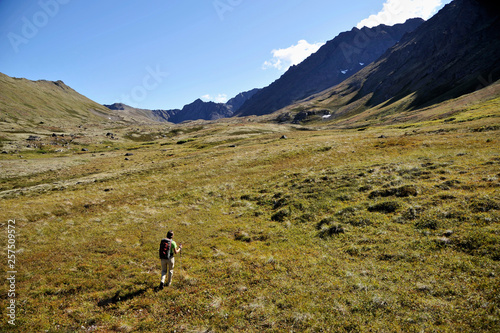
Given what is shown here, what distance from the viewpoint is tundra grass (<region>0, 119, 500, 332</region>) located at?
11289 millimetres

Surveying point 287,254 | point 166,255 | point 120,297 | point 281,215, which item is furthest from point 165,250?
point 281,215

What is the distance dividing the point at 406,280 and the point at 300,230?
1026 centimetres

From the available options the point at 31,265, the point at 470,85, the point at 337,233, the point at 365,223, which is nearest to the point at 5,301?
the point at 31,265

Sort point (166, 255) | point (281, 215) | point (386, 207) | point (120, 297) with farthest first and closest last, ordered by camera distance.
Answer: point (281, 215) < point (386, 207) < point (166, 255) < point (120, 297)

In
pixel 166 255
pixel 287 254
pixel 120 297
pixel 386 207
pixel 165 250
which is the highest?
pixel 165 250

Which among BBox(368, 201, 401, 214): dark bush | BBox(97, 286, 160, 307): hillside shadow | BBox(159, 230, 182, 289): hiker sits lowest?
BBox(97, 286, 160, 307): hillside shadow

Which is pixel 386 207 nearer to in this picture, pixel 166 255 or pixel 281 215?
pixel 281 215

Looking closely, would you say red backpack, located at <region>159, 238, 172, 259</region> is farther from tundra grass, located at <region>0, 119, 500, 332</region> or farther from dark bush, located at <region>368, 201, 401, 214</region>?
dark bush, located at <region>368, 201, 401, 214</region>

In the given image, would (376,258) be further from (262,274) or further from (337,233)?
(262,274)

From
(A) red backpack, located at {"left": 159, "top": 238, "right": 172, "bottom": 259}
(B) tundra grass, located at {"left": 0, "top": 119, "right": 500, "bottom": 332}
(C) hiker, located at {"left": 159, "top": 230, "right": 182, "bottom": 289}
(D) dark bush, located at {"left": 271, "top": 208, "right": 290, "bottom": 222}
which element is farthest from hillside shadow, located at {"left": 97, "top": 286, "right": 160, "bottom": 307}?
(D) dark bush, located at {"left": 271, "top": 208, "right": 290, "bottom": 222}

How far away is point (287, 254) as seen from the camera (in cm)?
1802

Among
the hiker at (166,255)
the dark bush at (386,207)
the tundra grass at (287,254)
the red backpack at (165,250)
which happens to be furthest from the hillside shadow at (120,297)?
the dark bush at (386,207)

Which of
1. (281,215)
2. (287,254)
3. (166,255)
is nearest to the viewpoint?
(166,255)

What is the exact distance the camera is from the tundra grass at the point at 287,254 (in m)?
11.3
